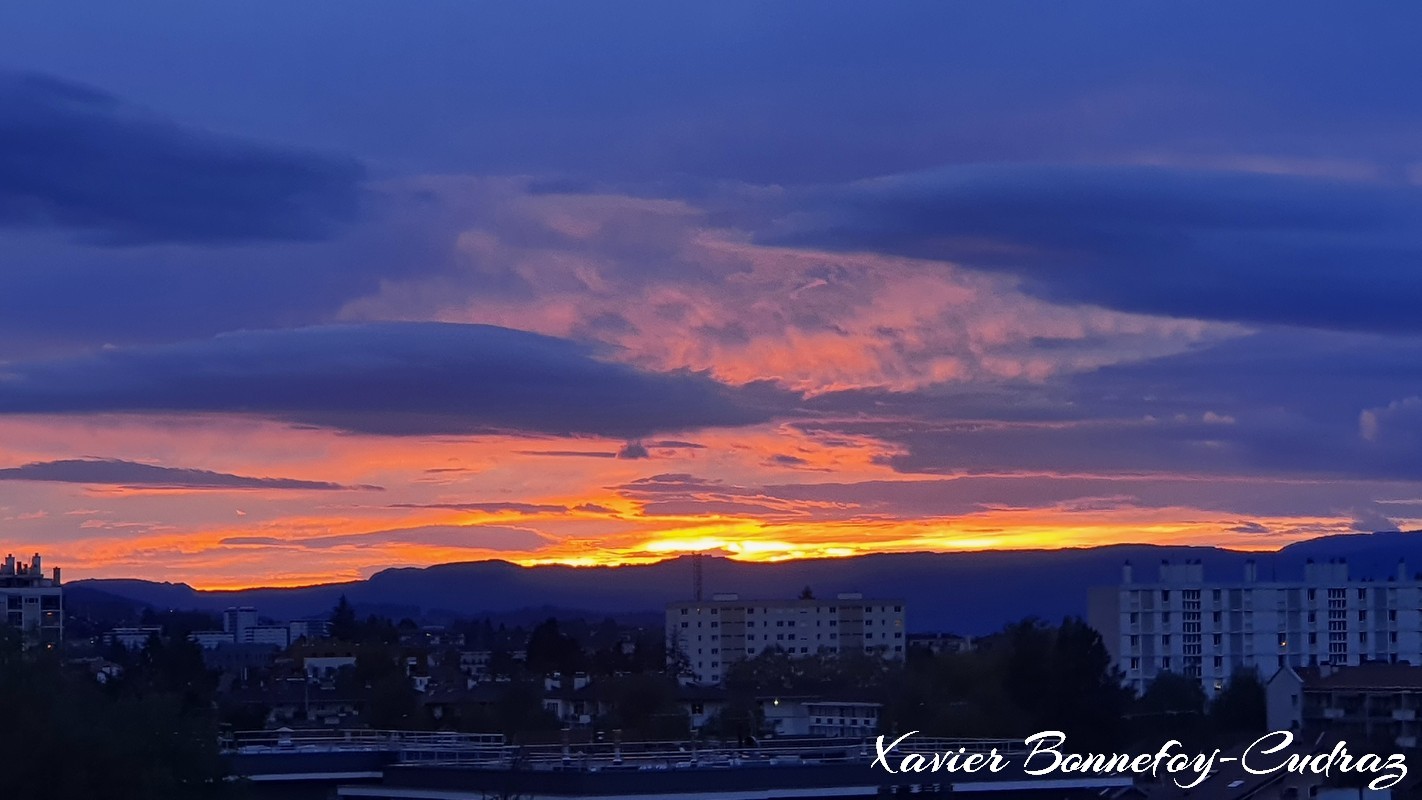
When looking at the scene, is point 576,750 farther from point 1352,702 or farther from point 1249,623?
point 1249,623

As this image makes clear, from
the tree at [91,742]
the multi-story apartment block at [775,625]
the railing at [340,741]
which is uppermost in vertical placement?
the tree at [91,742]

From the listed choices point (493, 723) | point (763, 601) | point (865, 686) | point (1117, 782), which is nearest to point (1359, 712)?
point (865, 686)

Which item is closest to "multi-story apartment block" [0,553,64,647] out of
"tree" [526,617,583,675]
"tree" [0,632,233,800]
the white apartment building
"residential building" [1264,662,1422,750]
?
"tree" [526,617,583,675]

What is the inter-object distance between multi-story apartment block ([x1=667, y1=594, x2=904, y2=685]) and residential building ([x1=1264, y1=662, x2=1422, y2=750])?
335 feet

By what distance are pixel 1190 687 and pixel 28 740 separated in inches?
2968

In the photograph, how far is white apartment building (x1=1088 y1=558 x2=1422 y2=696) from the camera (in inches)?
4503

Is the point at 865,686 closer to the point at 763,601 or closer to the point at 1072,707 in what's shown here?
the point at 1072,707

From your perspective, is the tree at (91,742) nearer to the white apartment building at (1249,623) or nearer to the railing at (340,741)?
the railing at (340,741)

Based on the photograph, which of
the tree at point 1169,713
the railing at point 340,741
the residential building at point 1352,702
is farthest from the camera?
the residential building at point 1352,702

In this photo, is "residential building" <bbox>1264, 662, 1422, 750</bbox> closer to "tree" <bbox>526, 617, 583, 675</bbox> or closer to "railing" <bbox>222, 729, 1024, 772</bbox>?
"railing" <bbox>222, 729, 1024, 772</bbox>

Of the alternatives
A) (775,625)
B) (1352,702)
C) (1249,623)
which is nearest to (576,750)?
(1352,702)

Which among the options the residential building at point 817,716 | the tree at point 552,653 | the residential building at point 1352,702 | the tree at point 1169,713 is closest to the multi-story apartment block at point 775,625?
the tree at point 552,653

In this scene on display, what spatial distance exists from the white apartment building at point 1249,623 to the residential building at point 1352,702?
30467mm

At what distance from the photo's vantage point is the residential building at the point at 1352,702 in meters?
77.4
